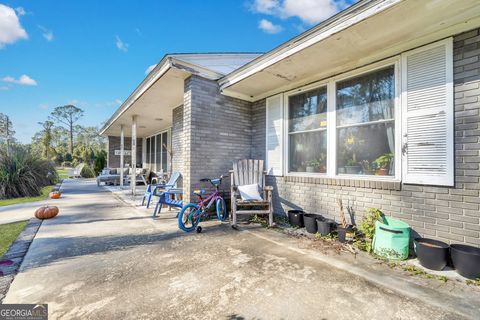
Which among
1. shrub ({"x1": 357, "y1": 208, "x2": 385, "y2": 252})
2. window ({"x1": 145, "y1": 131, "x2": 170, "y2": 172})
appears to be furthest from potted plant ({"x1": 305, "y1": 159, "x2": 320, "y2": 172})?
window ({"x1": 145, "y1": 131, "x2": 170, "y2": 172})

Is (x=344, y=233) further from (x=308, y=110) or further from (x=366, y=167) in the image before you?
(x=308, y=110)

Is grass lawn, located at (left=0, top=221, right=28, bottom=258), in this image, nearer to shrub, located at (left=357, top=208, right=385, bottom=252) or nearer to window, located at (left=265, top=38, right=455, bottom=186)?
window, located at (left=265, top=38, right=455, bottom=186)

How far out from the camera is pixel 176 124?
6777mm

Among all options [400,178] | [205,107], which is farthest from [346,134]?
[205,107]

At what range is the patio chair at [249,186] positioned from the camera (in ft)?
11.9

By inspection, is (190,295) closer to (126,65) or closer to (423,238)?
(423,238)

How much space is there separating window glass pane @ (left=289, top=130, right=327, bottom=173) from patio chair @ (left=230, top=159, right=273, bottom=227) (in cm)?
64

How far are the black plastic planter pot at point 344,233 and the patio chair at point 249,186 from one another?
1.09m

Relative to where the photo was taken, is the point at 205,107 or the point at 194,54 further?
the point at 194,54

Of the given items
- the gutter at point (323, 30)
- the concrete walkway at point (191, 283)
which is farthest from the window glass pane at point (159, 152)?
the gutter at point (323, 30)

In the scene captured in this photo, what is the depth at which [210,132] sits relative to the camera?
4.27 meters

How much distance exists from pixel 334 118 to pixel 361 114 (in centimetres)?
38

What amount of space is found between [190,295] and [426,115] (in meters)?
3.10

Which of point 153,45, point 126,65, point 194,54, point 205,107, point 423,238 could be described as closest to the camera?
point 423,238
